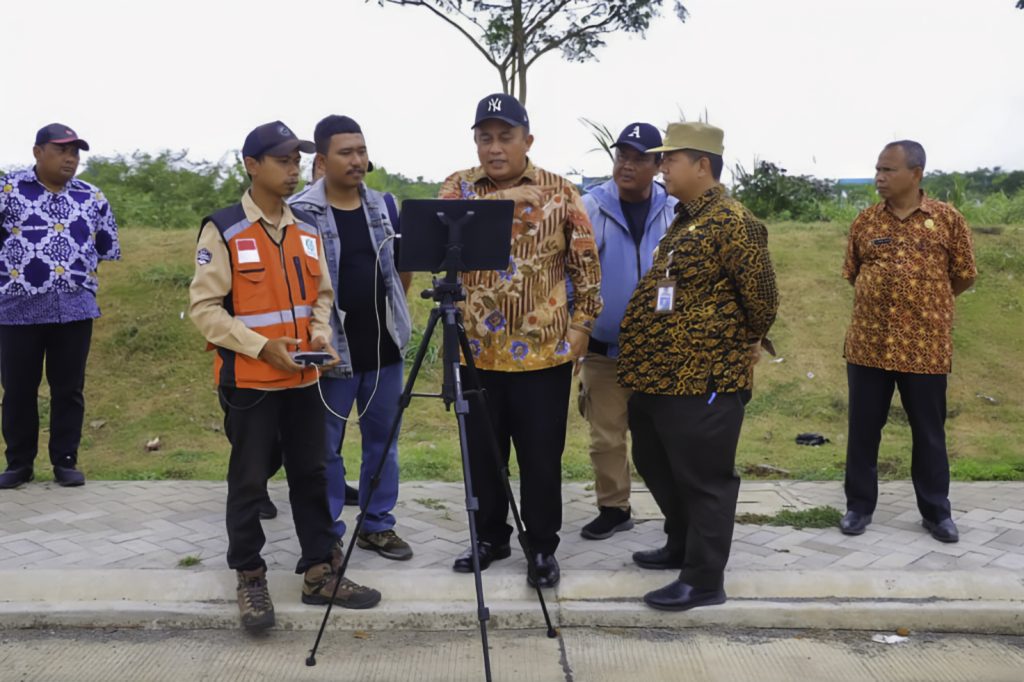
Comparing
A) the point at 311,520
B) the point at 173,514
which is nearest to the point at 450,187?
the point at 311,520

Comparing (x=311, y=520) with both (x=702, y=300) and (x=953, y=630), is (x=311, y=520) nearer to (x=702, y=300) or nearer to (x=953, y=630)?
(x=702, y=300)

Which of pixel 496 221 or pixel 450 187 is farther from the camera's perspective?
pixel 450 187

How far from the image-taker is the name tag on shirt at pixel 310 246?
4191mm

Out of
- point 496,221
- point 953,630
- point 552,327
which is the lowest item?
point 953,630

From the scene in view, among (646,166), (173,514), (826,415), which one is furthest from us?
(826,415)

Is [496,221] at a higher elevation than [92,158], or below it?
below

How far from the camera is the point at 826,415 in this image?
866 cm

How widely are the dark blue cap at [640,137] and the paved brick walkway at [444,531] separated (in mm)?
2073

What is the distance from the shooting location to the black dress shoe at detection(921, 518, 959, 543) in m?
4.96

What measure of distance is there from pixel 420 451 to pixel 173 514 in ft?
7.70

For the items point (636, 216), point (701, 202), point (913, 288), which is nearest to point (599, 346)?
point (636, 216)

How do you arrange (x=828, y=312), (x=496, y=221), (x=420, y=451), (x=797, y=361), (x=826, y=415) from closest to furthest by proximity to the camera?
(x=496, y=221), (x=420, y=451), (x=826, y=415), (x=797, y=361), (x=828, y=312)

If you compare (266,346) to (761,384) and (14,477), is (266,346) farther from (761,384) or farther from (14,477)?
(761,384)

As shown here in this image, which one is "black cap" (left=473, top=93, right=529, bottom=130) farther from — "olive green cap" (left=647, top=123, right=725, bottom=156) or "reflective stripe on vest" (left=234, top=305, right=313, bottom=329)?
"reflective stripe on vest" (left=234, top=305, right=313, bottom=329)
